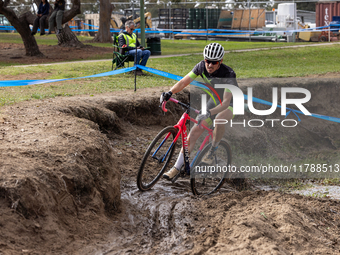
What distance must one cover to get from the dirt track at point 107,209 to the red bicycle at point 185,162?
26cm

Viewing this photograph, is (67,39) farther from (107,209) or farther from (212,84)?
(107,209)

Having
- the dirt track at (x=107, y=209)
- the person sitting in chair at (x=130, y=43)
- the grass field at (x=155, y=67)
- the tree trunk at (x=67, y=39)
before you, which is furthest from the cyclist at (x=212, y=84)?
the tree trunk at (x=67, y=39)

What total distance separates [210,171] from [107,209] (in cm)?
203

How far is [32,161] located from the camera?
4.52 m

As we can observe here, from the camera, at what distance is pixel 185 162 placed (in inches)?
236

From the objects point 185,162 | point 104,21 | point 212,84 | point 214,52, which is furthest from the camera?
point 104,21

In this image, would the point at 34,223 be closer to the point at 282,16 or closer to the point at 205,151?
the point at 205,151

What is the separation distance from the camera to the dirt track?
12.8 ft

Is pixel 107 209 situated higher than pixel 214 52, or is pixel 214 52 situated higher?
pixel 214 52

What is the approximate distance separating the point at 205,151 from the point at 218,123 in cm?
49

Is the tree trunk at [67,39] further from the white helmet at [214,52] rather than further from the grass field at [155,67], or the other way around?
the white helmet at [214,52]

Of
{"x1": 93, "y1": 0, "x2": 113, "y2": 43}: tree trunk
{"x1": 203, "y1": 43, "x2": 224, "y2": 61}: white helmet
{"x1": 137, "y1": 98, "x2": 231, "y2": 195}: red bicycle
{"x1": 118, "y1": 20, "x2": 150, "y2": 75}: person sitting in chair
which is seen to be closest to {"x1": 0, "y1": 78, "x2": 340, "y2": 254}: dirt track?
{"x1": 137, "y1": 98, "x2": 231, "y2": 195}: red bicycle

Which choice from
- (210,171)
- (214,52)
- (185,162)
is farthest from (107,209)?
(214,52)

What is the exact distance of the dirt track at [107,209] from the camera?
3906mm
